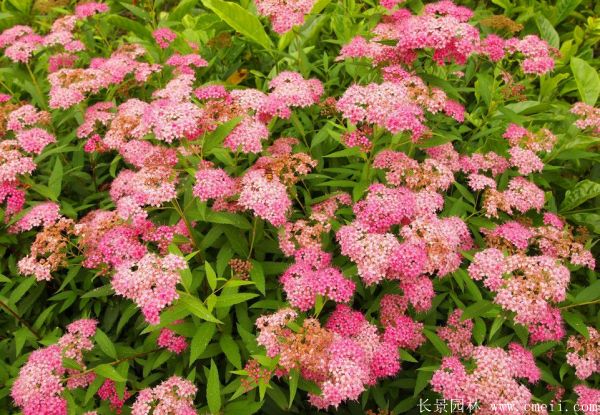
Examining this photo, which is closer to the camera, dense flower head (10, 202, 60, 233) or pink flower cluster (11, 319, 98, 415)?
pink flower cluster (11, 319, 98, 415)

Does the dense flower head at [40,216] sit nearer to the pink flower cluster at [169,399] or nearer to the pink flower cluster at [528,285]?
the pink flower cluster at [169,399]

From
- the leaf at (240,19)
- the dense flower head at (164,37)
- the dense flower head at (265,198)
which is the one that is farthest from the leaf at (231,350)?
the dense flower head at (164,37)

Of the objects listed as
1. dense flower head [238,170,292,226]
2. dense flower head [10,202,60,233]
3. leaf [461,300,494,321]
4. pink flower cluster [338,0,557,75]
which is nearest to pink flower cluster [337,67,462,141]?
pink flower cluster [338,0,557,75]

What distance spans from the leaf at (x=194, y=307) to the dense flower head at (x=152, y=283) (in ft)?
0.37

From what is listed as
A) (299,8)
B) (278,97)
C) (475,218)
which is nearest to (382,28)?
(299,8)

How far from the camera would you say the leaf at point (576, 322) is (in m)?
3.13

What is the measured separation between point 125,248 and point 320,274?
1.28 meters

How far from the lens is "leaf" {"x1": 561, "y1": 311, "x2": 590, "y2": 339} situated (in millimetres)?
3134

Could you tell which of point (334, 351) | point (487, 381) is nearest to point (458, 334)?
point (487, 381)

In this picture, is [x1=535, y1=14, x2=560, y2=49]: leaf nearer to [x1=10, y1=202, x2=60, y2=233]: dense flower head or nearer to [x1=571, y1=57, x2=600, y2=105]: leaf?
[x1=571, y1=57, x2=600, y2=105]: leaf

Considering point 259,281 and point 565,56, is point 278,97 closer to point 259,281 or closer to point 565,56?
point 259,281

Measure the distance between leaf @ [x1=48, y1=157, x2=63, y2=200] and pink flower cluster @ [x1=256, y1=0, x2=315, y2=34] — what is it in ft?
7.19

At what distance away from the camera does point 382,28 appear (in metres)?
4.39

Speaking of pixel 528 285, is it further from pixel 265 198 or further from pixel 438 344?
pixel 265 198
